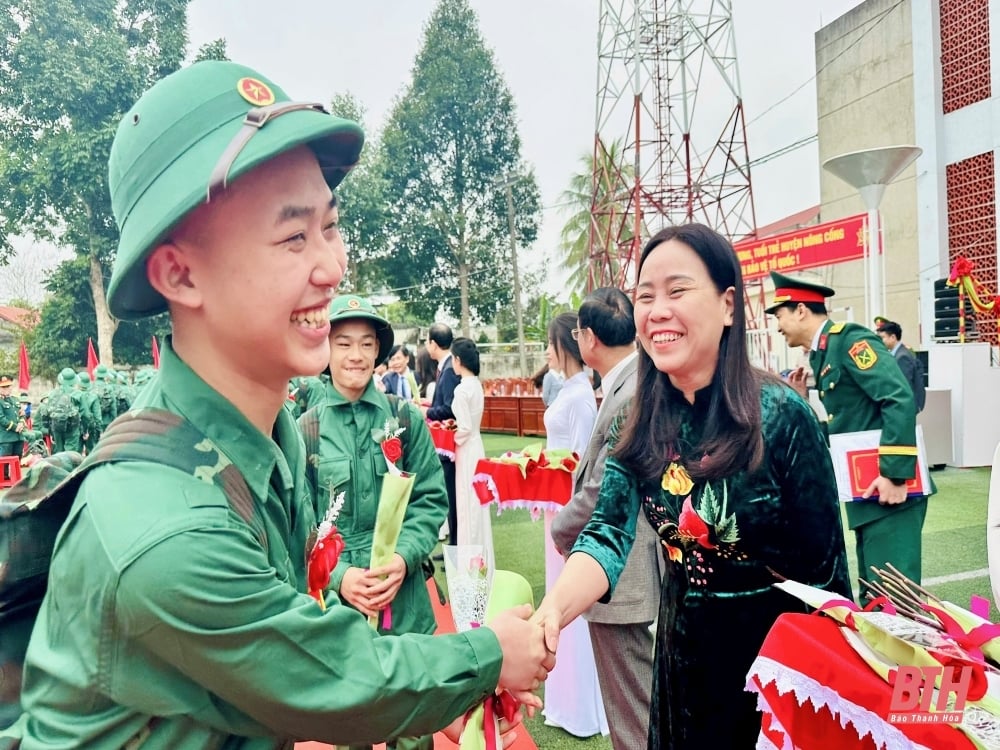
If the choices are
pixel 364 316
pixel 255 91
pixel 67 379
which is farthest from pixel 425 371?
pixel 255 91

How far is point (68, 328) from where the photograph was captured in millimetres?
22062

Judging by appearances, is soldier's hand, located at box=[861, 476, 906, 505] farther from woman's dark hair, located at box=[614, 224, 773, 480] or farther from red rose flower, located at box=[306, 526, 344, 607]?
red rose flower, located at box=[306, 526, 344, 607]

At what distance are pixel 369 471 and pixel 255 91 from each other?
1.86m

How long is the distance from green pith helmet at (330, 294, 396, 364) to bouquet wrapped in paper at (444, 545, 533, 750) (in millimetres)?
1304

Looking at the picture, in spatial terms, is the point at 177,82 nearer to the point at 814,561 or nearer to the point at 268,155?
the point at 268,155

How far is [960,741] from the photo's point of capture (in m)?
1.10

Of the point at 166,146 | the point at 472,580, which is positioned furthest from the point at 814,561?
the point at 166,146

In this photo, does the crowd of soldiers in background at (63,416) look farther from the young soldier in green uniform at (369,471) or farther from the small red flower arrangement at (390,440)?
the small red flower arrangement at (390,440)

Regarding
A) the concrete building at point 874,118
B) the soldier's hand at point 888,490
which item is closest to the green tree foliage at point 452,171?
the concrete building at point 874,118

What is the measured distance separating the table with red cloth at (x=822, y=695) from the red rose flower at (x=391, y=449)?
1.67 meters

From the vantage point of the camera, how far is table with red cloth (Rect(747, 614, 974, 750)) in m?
1.17

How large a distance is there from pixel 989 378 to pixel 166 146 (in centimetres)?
1210

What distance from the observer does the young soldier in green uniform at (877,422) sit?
3725 millimetres

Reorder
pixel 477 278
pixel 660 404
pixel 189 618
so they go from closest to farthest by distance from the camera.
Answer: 1. pixel 189 618
2. pixel 660 404
3. pixel 477 278
